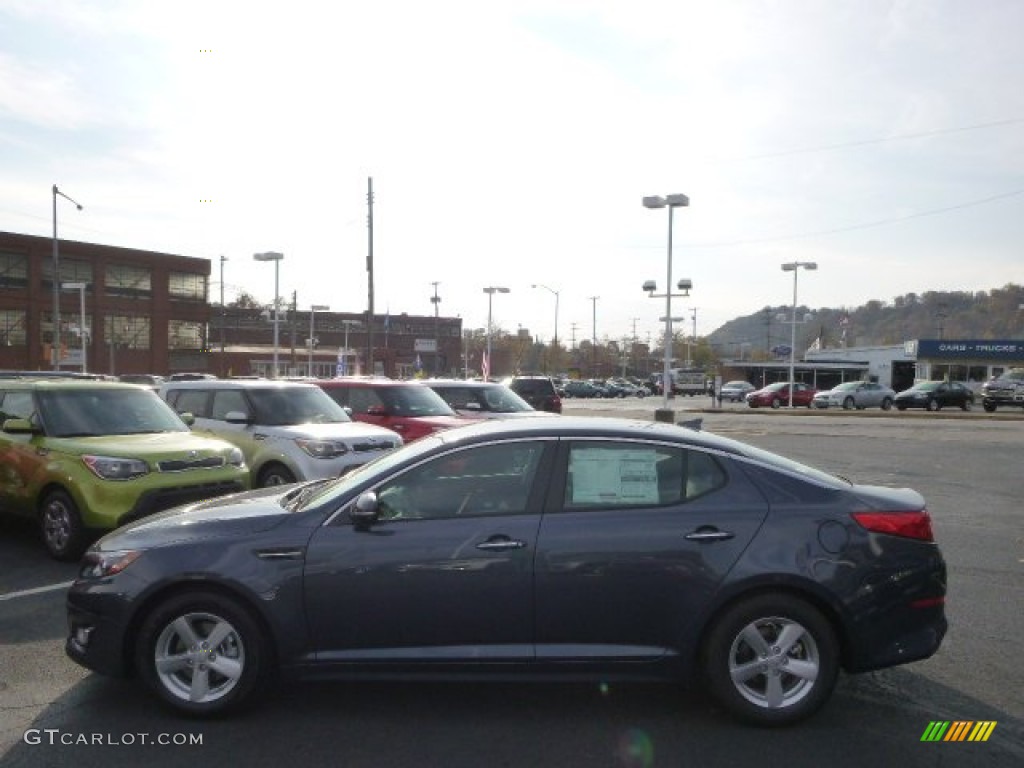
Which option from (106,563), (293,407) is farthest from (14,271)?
(106,563)

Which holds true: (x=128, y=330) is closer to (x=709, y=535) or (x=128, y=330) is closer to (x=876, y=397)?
(x=876, y=397)

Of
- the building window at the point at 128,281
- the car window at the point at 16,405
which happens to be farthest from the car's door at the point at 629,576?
the building window at the point at 128,281

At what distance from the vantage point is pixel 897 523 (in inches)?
179

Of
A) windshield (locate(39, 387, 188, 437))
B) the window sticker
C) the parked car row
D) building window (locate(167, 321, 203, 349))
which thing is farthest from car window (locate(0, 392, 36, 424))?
building window (locate(167, 321, 203, 349))

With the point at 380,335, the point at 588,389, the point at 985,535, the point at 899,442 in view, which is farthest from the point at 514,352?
the point at 985,535

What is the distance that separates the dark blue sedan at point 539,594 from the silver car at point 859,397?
4577cm

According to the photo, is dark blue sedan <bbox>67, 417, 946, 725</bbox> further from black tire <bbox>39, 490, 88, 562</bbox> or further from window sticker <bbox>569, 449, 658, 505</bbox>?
black tire <bbox>39, 490, 88, 562</bbox>

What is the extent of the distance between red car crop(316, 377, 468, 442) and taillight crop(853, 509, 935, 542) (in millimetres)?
8921

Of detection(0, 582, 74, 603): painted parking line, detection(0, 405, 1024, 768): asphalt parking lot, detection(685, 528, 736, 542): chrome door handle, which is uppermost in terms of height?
detection(685, 528, 736, 542): chrome door handle

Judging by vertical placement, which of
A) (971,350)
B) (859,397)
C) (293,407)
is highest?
(971,350)

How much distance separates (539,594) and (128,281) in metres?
72.4

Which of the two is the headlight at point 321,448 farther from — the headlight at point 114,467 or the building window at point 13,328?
the building window at point 13,328

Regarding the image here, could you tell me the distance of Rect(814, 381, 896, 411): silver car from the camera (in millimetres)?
47281

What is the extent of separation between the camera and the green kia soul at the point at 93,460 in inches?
310
